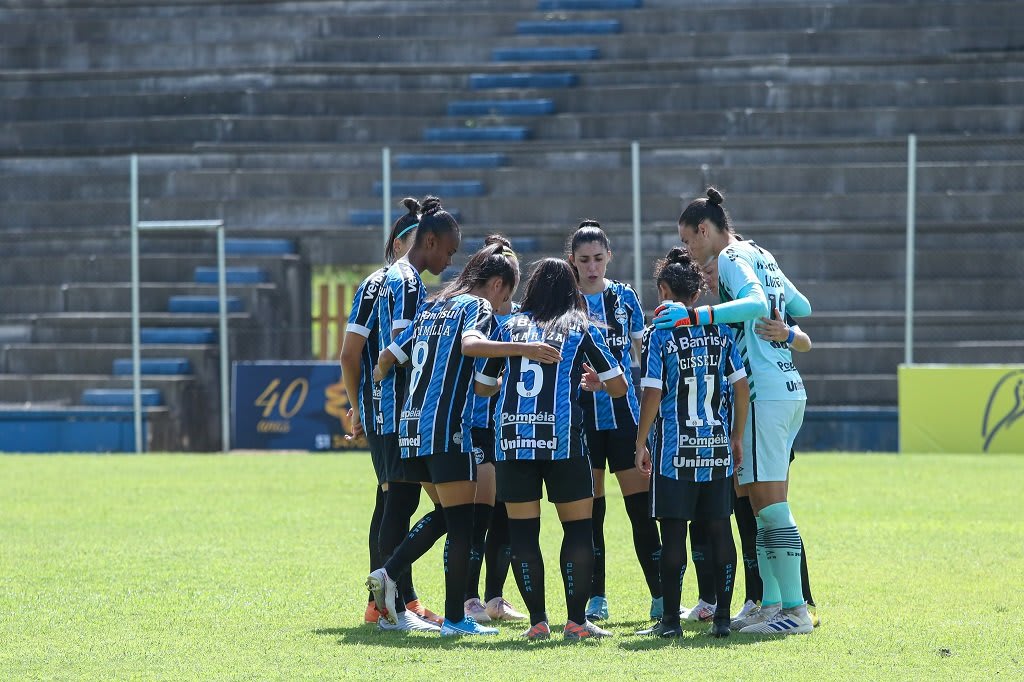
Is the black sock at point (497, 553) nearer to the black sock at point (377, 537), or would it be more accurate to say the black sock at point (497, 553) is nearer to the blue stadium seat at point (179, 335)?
the black sock at point (377, 537)

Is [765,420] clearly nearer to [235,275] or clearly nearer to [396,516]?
[396,516]

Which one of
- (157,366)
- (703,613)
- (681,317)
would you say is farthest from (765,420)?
(157,366)

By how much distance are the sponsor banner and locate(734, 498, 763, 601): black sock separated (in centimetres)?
1013

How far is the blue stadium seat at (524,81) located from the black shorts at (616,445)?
16.5m

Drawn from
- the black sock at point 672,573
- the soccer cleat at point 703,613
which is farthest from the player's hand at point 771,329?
the soccer cleat at point 703,613

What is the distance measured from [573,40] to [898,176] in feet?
21.3

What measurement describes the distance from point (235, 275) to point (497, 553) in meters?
13.5

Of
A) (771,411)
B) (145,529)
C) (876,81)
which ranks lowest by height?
(145,529)

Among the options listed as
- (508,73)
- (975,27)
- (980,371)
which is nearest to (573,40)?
(508,73)

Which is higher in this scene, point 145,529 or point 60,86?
point 60,86

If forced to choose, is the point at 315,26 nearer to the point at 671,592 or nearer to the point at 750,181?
the point at 750,181

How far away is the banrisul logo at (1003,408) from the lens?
653 inches

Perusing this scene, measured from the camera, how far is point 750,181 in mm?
20391

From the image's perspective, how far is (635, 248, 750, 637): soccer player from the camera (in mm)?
6535
